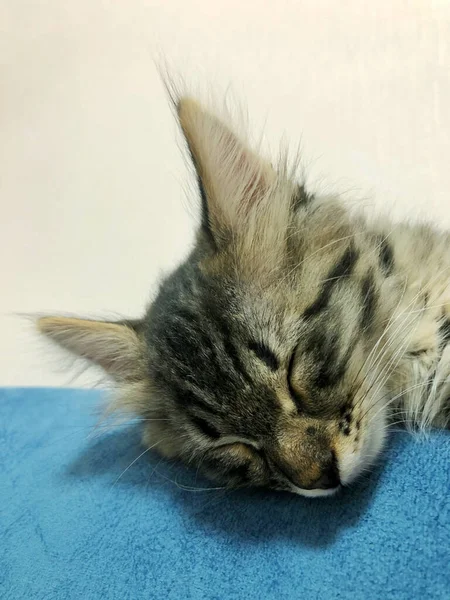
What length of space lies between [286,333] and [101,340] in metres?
0.45

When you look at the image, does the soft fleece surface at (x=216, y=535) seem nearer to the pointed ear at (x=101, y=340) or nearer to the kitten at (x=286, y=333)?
the kitten at (x=286, y=333)

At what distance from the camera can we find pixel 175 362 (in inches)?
37.9

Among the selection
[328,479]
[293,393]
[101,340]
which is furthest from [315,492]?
[101,340]

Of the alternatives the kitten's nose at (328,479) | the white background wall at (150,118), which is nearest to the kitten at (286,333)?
the kitten's nose at (328,479)

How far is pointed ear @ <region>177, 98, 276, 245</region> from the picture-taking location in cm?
90

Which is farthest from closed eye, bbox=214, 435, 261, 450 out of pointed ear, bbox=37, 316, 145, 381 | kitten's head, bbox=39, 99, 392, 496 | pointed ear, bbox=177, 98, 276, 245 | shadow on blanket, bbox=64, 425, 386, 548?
pointed ear, bbox=177, 98, 276, 245

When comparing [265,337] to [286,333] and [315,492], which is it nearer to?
[286,333]

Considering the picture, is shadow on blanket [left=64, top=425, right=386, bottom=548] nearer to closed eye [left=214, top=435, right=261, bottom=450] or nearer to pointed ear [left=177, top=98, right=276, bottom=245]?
closed eye [left=214, top=435, right=261, bottom=450]

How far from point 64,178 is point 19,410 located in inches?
33.8

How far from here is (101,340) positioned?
1132 mm

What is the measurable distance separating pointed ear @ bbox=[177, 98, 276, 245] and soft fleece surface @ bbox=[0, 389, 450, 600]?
484 mm

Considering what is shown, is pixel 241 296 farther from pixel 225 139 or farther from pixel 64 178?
pixel 64 178

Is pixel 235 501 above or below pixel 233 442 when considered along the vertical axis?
below

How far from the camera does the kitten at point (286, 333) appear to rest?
0.84 metres
